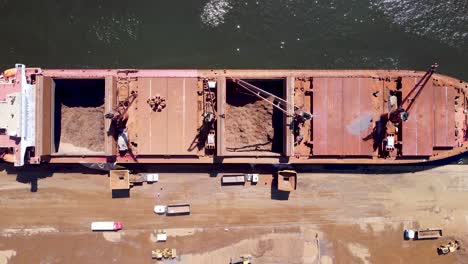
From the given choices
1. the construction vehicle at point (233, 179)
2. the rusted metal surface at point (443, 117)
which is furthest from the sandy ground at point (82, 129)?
the rusted metal surface at point (443, 117)

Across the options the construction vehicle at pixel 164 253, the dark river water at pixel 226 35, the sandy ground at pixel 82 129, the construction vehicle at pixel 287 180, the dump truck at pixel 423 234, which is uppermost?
the dark river water at pixel 226 35

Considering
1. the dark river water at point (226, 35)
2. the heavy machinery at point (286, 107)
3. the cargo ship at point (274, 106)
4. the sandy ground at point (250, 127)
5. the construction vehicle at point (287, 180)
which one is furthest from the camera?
the dark river water at point (226, 35)

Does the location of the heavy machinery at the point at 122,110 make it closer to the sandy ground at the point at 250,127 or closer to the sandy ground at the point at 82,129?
the sandy ground at the point at 82,129

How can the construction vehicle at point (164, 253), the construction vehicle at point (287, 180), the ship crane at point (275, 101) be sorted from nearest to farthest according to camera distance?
the ship crane at point (275, 101) → the construction vehicle at point (287, 180) → the construction vehicle at point (164, 253)

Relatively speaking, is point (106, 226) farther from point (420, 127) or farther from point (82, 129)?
point (420, 127)

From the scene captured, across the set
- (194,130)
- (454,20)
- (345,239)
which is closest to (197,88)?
(194,130)

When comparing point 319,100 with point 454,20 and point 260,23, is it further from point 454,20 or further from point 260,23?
point 454,20

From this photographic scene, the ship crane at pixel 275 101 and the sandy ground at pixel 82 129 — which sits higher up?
the ship crane at pixel 275 101

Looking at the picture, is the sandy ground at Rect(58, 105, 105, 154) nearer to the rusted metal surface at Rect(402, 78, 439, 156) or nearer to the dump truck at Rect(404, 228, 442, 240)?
the rusted metal surface at Rect(402, 78, 439, 156)

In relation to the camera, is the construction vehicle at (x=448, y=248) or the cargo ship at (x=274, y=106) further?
the construction vehicle at (x=448, y=248)
